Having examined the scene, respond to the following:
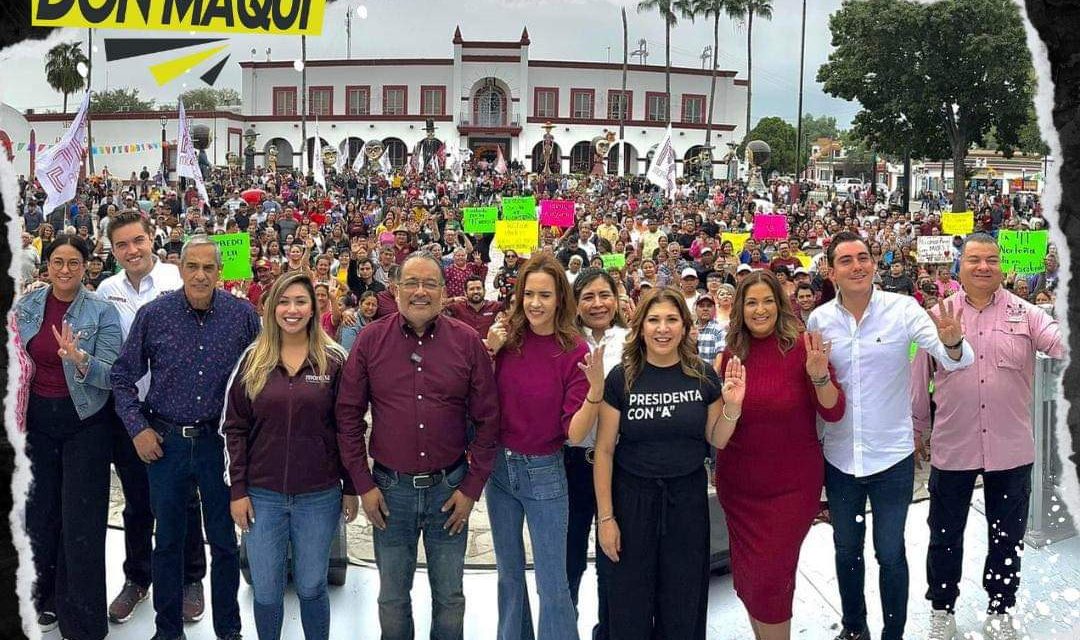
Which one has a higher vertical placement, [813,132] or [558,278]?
[813,132]

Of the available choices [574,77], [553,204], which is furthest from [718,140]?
[553,204]

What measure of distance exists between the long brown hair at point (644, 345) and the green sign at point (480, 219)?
9204 millimetres

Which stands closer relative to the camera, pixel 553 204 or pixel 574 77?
pixel 553 204

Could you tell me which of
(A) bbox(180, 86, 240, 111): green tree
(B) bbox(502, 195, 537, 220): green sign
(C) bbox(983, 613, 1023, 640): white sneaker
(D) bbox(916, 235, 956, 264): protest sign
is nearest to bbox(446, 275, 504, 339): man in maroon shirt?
(C) bbox(983, 613, 1023, 640): white sneaker

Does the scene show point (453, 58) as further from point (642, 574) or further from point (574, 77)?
point (642, 574)

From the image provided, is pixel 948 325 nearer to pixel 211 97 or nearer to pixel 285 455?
pixel 285 455

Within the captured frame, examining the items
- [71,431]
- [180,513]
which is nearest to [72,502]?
[71,431]

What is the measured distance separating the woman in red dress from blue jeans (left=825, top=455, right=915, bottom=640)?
20 centimetres

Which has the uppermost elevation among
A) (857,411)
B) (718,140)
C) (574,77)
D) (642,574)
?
(574,77)

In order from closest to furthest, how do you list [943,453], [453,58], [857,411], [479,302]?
[857,411] < [943,453] < [479,302] < [453,58]

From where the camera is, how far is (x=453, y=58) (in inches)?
2335

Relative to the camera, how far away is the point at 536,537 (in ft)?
11.5

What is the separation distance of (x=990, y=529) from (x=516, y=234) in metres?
7.90

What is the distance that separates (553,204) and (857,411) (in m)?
11.2
